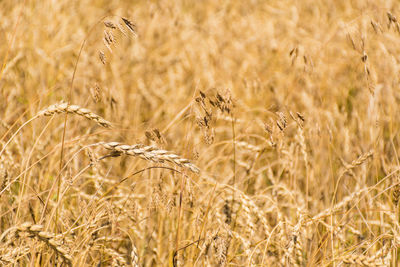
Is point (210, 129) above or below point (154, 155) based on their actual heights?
above

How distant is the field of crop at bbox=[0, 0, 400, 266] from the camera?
1745mm

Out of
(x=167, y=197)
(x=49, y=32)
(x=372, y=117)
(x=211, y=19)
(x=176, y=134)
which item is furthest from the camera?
(x=211, y=19)

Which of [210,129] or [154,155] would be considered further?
[210,129]

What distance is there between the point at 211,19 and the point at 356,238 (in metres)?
3.00

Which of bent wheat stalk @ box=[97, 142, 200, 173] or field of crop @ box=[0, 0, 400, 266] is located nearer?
bent wheat stalk @ box=[97, 142, 200, 173]

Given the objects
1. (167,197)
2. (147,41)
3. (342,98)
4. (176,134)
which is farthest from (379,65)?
(167,197)

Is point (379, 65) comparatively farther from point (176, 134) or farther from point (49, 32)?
point (49, 32)

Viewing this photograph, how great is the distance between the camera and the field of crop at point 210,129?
1.75m

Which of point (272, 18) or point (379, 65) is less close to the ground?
point (272, 18)

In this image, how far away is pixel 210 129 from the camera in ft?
5.57

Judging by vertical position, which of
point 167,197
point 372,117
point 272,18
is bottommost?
point 167,197

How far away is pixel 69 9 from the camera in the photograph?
441cm

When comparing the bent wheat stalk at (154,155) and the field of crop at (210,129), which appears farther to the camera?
the field of crop at (210,129)

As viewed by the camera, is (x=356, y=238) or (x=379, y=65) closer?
(x=356, y=238)
